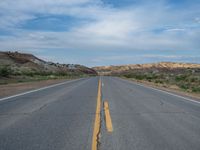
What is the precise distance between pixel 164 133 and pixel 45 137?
9.83ft

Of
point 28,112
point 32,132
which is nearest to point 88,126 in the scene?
point 32,132

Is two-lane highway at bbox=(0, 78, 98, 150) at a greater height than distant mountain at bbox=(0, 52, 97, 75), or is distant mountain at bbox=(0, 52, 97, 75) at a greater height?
distant mountain at bbox=(0, 52, 97, 75)

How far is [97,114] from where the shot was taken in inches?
404

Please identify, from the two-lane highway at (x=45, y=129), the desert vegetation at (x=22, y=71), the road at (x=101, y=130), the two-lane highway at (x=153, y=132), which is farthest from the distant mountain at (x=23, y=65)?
the two-lane highway at (x=153, y=132)

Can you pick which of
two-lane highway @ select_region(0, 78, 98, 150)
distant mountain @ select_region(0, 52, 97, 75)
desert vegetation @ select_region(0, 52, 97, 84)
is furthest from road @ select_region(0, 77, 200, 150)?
distant mountain @ select_region(0, 52, 97, 75)

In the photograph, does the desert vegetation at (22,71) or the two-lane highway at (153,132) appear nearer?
the two-lane highway at (153,132)

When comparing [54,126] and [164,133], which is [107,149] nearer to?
[164,133]

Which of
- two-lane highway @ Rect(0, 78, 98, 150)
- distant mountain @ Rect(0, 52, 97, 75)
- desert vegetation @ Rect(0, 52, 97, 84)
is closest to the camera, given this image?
two-lane highway @ Rect(0, 78, 98, 150)

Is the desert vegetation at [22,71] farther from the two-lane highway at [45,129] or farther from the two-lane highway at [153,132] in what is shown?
the two-lane highway at [153,132]

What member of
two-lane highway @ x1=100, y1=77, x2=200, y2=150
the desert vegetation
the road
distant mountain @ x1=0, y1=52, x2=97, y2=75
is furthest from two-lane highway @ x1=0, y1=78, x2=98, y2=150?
distant mountain @ x1=0, y1=52, x2=97, y2=75

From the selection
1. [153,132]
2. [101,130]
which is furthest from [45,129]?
[153,132]

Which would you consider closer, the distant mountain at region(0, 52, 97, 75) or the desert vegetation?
the desert vegetation

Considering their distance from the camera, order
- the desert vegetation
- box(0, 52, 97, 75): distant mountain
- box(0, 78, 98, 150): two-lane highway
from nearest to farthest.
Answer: box(0, 78, 98, 150): two-lane highway < the desert vegetation < box(0, 52, 97, 75): distant mountain

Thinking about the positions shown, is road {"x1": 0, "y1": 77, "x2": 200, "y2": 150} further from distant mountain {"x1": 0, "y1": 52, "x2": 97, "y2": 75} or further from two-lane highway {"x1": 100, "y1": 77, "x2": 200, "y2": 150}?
distant mountain {"x1": 0, "y1": 52, "x2": 97, "y2": 75}
